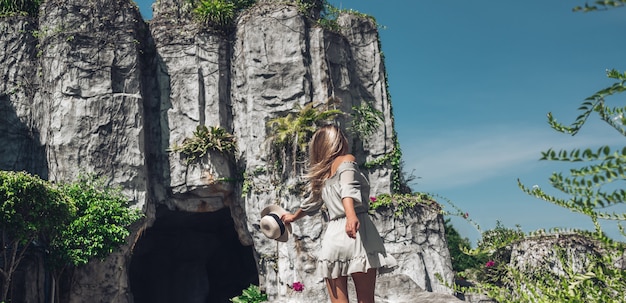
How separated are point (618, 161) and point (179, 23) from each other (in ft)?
65.7

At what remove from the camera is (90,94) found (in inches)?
744

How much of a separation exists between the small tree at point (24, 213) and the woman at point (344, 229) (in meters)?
10.7

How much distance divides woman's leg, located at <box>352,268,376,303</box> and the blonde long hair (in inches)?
37.6

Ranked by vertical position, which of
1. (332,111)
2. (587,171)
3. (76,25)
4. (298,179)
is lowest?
(587,171)

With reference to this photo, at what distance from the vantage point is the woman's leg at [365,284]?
6.05 meters

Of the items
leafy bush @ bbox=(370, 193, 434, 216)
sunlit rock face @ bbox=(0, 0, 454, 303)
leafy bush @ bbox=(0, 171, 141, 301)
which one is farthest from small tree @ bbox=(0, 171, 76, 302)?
leafy bush @ bbox=(370, 193, 434, 216)

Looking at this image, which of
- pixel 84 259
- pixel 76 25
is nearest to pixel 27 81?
pixel 76 25

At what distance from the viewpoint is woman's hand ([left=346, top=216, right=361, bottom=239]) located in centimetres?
572

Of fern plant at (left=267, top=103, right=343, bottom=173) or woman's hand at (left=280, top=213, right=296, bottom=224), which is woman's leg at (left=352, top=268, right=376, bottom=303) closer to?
woman's hand at (left=280, top=213, right=296, bottom=224)

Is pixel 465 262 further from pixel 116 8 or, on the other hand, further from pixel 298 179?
pixel 116 8

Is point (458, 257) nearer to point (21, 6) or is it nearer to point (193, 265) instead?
point (193, 265)

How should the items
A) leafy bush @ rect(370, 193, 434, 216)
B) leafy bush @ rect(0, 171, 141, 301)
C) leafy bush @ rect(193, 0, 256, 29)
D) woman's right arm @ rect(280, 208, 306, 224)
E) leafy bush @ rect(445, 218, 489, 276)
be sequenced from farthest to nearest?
leafy bush @ rect(445, 218, 489, 276) < leafy bush @ rect(193, 0, 256, 29) < leafy bush @ rect(370, 193, 434, 216) < leafy bush @ rect(0, 171, 141, 301) < woman's right arm @ rect(280, 208, 306, 224)

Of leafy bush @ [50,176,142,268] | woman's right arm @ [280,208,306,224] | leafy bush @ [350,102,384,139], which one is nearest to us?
woman's right arm @ [280,208,306,224]

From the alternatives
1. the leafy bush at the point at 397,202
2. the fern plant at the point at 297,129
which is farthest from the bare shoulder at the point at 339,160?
the leafy bush at the point at 397,202
